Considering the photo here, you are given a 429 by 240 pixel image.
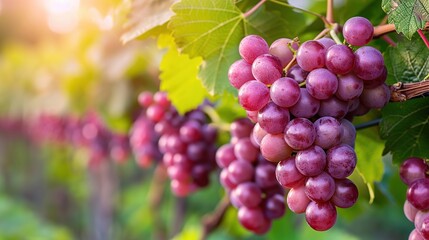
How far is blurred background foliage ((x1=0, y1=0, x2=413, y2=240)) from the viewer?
1.10 meters

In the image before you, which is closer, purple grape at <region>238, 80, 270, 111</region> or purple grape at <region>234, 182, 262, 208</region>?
purple grape at <region>238, 80, 270, 111</region>

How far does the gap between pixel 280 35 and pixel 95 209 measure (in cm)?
243

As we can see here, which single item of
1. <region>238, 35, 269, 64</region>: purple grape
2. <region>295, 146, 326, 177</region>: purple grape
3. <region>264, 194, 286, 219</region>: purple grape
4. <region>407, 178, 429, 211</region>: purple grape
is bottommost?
<region>264, 194, 286, 219</region>: purple grape

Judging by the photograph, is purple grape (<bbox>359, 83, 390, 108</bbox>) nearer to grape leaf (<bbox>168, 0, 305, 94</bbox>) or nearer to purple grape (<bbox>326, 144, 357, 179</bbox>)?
purple grape (<bbox>326, 144, 357, 179</bbox>)

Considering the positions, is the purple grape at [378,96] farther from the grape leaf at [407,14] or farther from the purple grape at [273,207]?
the purple grape at [273,207]

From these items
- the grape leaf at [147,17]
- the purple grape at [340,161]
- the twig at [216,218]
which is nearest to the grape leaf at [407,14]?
the purple grape at [340,161]

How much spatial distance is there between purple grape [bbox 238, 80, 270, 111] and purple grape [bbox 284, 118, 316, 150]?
0.11 feet

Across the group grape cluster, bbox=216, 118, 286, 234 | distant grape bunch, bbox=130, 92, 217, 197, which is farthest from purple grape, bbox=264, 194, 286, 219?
distant grape bunch, bbox=130, 92, 217, 197

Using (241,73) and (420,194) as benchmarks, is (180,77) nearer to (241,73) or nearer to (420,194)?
(241,73)

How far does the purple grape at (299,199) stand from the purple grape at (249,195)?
248mm

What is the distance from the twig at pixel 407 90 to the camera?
20.3 inches

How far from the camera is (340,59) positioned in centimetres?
48

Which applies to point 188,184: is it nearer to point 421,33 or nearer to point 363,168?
point 363,168

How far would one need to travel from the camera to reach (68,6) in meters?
2.62
